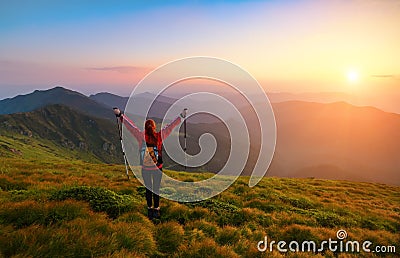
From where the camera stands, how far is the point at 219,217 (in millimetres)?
9945

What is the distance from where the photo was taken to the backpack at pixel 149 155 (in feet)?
29.7

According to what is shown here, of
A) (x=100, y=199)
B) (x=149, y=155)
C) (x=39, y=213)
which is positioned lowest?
(x=100, y=199)

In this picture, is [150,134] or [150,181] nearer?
[150,134]

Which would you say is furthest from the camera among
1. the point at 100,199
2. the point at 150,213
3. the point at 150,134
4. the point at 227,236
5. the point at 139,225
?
the point at 150,134

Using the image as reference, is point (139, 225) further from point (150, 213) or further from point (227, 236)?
point (227, 236)

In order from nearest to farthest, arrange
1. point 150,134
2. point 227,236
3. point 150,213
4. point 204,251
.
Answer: point 204,251 → point 227,236 → point 150,213 → point 150,134

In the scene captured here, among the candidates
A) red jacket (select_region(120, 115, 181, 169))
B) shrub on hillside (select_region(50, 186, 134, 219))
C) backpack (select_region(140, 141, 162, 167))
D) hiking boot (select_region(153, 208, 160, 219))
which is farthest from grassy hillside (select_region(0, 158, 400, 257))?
red jacket (select_region(120, 115, 181, 169))

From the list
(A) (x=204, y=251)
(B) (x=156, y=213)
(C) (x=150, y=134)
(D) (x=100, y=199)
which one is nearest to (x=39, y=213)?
(D) (x=100, y=199)

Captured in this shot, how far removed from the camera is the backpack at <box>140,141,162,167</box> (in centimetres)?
904

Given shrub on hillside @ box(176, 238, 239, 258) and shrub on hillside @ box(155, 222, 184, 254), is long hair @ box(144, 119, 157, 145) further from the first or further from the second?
shrub on hillside @ box(176, 238, 239, 258)

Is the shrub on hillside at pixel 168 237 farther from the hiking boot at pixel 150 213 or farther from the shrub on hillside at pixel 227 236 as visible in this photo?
the shrub on hillside at pixel 227 236

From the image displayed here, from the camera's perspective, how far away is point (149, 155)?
905 centimetres

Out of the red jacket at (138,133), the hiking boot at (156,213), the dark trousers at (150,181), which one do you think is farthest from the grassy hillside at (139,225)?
the red jacket at (138,133)

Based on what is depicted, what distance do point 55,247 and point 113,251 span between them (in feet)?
3.98
